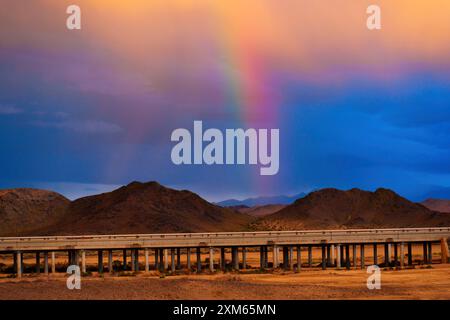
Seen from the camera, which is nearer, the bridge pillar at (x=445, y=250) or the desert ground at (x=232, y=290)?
the desert ground at (x=232, y=290)

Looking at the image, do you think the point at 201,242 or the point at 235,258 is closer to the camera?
the point at 201,242

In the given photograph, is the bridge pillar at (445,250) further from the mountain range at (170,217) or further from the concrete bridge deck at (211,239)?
the mountain range at (170,217)

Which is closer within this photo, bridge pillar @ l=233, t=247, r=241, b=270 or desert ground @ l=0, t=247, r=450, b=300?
desert ground @ l=0, t=247, r=450, b=300

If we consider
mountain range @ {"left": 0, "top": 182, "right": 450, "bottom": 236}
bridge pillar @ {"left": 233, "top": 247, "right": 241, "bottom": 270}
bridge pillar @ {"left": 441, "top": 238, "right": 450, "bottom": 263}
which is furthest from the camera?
mountain range @ {"left": 0, "top": 182, "right": 450, "bottom": 236}

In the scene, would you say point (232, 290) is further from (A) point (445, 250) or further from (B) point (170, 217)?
(B) point (170, 217)

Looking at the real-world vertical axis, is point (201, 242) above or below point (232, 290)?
above

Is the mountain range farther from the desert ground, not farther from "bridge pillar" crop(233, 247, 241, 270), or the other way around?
the desert ground

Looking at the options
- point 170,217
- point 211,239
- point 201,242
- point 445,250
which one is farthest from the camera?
point 170,217

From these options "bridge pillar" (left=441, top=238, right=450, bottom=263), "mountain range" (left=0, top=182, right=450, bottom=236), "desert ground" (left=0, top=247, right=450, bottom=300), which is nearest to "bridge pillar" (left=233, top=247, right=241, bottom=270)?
"desert ground" (left=0, top=247, right=450, bottom=300)

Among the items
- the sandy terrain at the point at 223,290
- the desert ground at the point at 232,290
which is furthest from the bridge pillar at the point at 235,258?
the sandy terrain at the point at 223,290

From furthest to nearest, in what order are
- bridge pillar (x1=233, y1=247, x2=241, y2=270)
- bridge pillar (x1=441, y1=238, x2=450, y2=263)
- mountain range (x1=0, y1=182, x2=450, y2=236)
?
mountain range (x1=0, y1=182, x2=450, y2=236) → bridge pillar (x1=441, y1=238, x2=450, y2=263) → bridge pillar (x1=233, y1=247, x2=241, y2=270)

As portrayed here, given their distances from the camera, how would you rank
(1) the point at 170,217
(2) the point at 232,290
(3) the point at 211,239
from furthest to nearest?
(1) the point at 170,217 < (3) the point at 211,239 < (2) the point at 232,290

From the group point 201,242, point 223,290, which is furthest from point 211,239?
point 223,290
